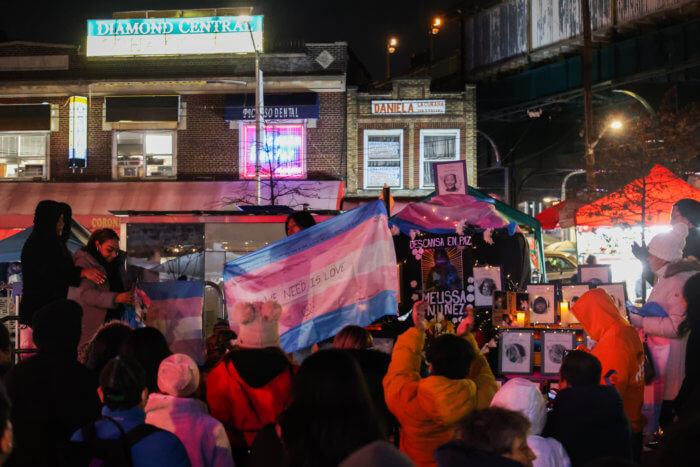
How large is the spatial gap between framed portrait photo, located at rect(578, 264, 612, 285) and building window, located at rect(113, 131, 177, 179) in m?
20.6

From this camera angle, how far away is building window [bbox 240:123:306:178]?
26.3 metres

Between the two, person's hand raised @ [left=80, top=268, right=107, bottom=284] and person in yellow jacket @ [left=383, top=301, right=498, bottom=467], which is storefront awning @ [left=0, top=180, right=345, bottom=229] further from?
person in yellow jacket @ [left=383, top=301, right=498, bottom=467]

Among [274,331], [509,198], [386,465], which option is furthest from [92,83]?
[386,465]

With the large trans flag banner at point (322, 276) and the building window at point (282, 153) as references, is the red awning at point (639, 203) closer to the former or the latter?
the large trans flag banner at point (322, 276)

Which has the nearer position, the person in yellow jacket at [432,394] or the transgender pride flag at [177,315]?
the person in yellow jacket at [432,394]

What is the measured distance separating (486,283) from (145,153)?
2078cm

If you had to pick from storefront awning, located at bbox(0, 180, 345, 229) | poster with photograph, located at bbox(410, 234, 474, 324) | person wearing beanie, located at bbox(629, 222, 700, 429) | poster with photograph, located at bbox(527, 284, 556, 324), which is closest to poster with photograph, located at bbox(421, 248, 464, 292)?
poster with photograph, located at bbox(410, 234, 474, 324)

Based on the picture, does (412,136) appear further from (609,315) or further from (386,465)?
(386,465)

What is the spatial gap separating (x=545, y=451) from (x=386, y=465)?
8.44 feet

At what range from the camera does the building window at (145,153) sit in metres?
26.9

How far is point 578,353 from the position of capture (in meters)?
4.93

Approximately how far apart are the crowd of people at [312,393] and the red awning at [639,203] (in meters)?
9.77

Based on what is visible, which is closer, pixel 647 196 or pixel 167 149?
pixel 647 196

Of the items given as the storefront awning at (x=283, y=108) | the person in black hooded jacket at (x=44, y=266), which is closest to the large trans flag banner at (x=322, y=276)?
the person in black hooded jacket at (x=44, y=266)
